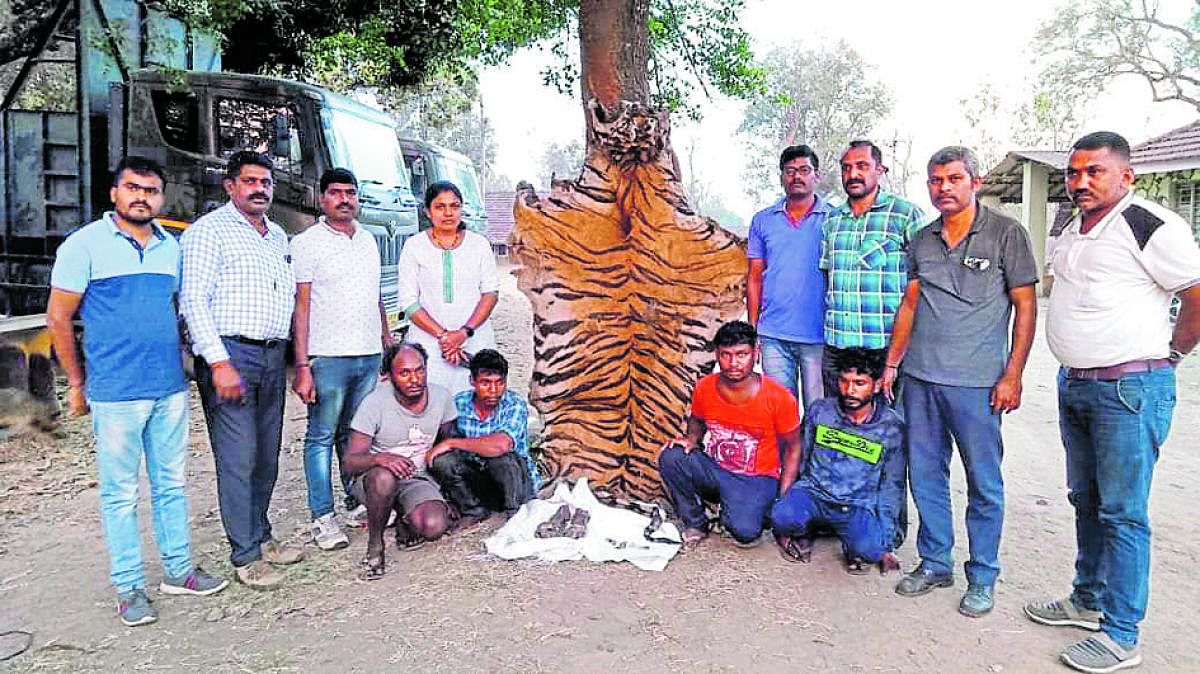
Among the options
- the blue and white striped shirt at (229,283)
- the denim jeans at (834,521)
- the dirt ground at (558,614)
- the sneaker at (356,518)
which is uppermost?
the blue and white striped shirt at (229,283)

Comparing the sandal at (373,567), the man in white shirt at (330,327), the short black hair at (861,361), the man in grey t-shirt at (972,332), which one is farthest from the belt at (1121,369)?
the man in white shirt at (330,327)

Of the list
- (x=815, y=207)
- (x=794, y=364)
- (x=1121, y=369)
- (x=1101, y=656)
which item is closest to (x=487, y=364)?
(x=794, y=364)

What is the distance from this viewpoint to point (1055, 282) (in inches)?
117

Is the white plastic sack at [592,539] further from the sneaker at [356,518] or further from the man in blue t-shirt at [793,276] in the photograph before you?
the man in blue t-shirt at [793,276]

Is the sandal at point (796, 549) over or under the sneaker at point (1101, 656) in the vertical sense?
over

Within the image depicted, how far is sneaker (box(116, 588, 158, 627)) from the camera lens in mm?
3059

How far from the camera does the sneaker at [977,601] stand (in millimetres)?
3098

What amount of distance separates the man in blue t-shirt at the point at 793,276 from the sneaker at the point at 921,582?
0.90m

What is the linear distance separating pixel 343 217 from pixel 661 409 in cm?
176

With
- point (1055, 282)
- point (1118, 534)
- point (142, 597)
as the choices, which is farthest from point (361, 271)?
point (1118, 534)

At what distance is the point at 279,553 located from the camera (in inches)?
143

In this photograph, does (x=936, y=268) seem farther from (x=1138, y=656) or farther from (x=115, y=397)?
(x=115, y=397)

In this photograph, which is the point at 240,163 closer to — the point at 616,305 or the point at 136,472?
the point at 136,472

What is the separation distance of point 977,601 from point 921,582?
0.75 feet
